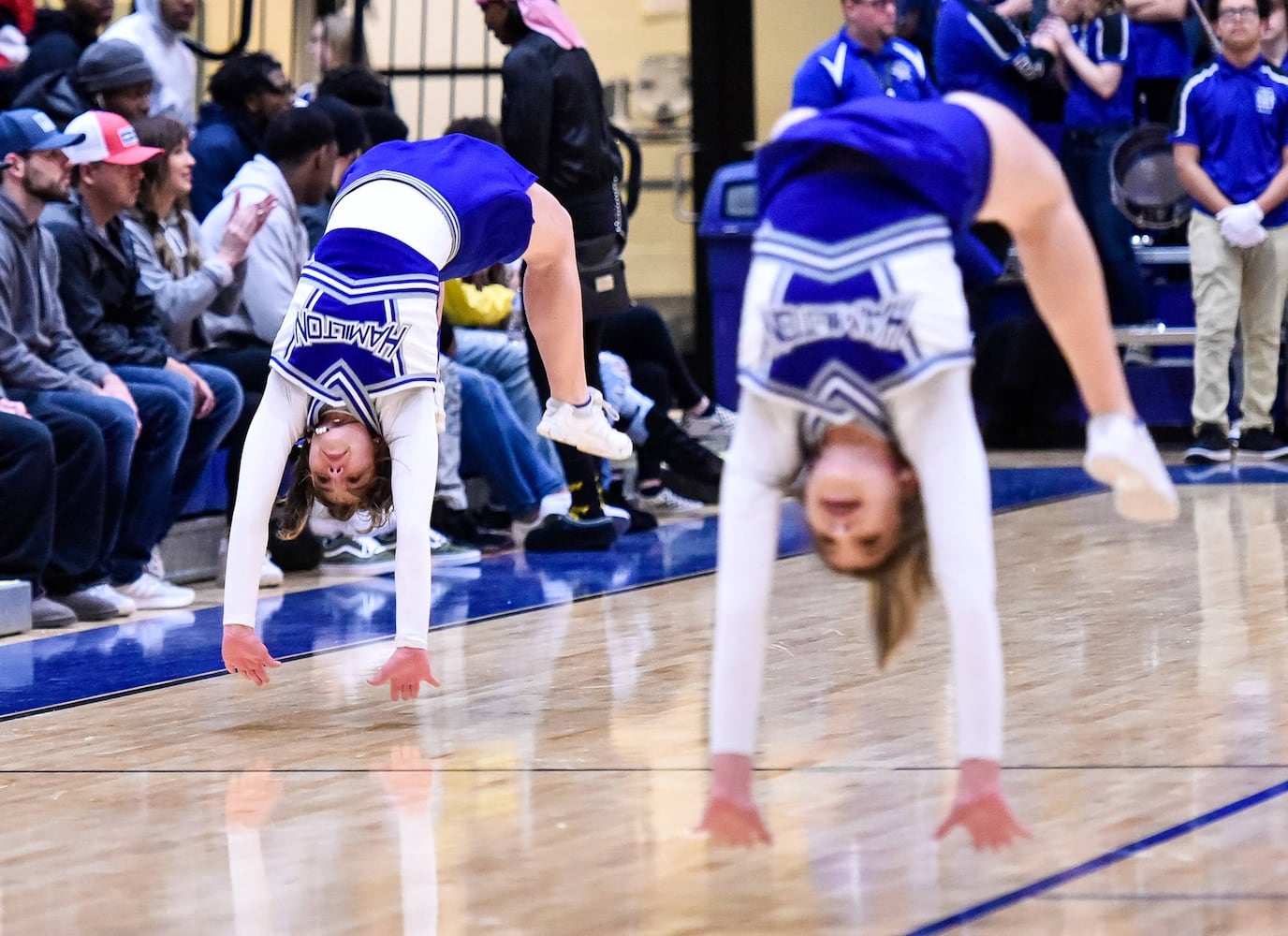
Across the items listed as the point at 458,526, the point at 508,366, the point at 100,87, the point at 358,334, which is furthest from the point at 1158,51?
the point at 358,334

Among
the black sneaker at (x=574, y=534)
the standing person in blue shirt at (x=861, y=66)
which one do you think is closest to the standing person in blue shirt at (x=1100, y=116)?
the standing person in blue shirt at (x=861, y=66)

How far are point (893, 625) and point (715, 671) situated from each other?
1.44 feet

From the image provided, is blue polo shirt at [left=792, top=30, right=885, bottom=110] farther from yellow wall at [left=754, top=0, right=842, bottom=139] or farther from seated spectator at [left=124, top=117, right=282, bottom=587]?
yellow wall at [left=754, top=0, right=842, bottom=139]

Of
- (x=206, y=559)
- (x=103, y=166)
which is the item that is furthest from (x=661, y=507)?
(x=103, y=166)

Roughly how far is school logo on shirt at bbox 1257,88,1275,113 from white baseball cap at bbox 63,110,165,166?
472 cm

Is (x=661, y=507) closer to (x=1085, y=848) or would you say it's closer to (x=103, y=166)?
(x=103, y=166)

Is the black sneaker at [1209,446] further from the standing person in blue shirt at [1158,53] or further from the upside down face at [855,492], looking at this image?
the upside down face at [855,492]

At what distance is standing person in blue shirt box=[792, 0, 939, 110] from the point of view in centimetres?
740

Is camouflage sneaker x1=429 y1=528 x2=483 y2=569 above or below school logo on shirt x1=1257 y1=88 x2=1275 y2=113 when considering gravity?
below

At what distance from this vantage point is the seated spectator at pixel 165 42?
6.85m

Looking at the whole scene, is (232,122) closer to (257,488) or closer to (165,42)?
(165,42)

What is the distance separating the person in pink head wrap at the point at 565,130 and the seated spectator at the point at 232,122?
2.97 feet

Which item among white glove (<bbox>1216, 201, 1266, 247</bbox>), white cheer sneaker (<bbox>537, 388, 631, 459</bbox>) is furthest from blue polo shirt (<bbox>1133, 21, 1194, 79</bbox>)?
white cheer sneaker (<bbox>537, 388, 631, 459</bbox>)

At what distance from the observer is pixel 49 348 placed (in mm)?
5320
